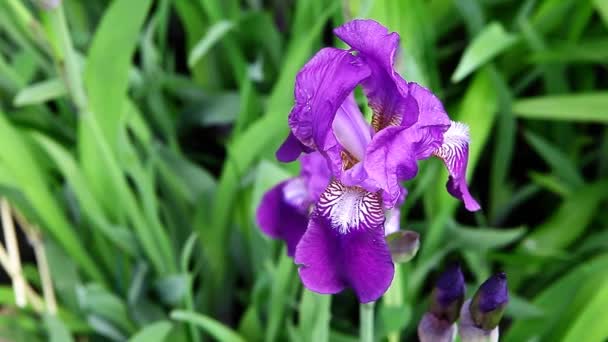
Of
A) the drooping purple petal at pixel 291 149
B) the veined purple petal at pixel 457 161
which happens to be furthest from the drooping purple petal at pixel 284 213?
the veined purple petal at pixel 457 161

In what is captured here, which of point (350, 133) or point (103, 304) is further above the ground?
point (350, 133)

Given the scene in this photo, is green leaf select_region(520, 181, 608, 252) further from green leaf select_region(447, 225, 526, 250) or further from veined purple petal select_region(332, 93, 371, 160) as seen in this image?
veined purple petal select_region(332, 93, 371, 160)

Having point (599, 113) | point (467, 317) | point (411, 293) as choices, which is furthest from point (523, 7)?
point (467, 317)

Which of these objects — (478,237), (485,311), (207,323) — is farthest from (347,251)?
(478,237)

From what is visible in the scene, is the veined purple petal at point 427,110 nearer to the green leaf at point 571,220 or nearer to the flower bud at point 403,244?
the flower bud at point 403,244

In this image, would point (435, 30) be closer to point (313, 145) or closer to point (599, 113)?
point (599, 113)

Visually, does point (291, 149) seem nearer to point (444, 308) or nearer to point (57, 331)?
point (444, 308)

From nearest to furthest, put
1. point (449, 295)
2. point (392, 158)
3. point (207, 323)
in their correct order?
point (392, 158), point (449, 295), point (207, 323)

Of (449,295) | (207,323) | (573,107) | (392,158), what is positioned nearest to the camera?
(392,158)
